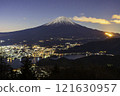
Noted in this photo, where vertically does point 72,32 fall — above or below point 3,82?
above

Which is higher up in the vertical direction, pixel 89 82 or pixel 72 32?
pixel 72 32

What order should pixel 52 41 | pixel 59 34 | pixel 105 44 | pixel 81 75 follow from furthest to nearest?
pixel 59 34 < pixel 52 41 < pixel 105 44 < pixel 81 75

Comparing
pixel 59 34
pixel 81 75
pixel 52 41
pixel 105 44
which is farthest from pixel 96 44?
pixel 81 75

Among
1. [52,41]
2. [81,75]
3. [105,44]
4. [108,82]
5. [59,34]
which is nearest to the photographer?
[108,82]

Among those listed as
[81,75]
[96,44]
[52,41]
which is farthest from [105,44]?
[81,75]

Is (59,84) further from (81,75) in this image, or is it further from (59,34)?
(59,34)

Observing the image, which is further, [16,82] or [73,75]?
[73,75]

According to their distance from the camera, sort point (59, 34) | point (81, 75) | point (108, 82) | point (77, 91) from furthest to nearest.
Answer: point (59, 34)
point (81, 75)
point (108, 82)
point (77, 91)

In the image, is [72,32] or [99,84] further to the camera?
[72,32]

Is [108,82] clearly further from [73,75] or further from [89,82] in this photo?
[73,75]
